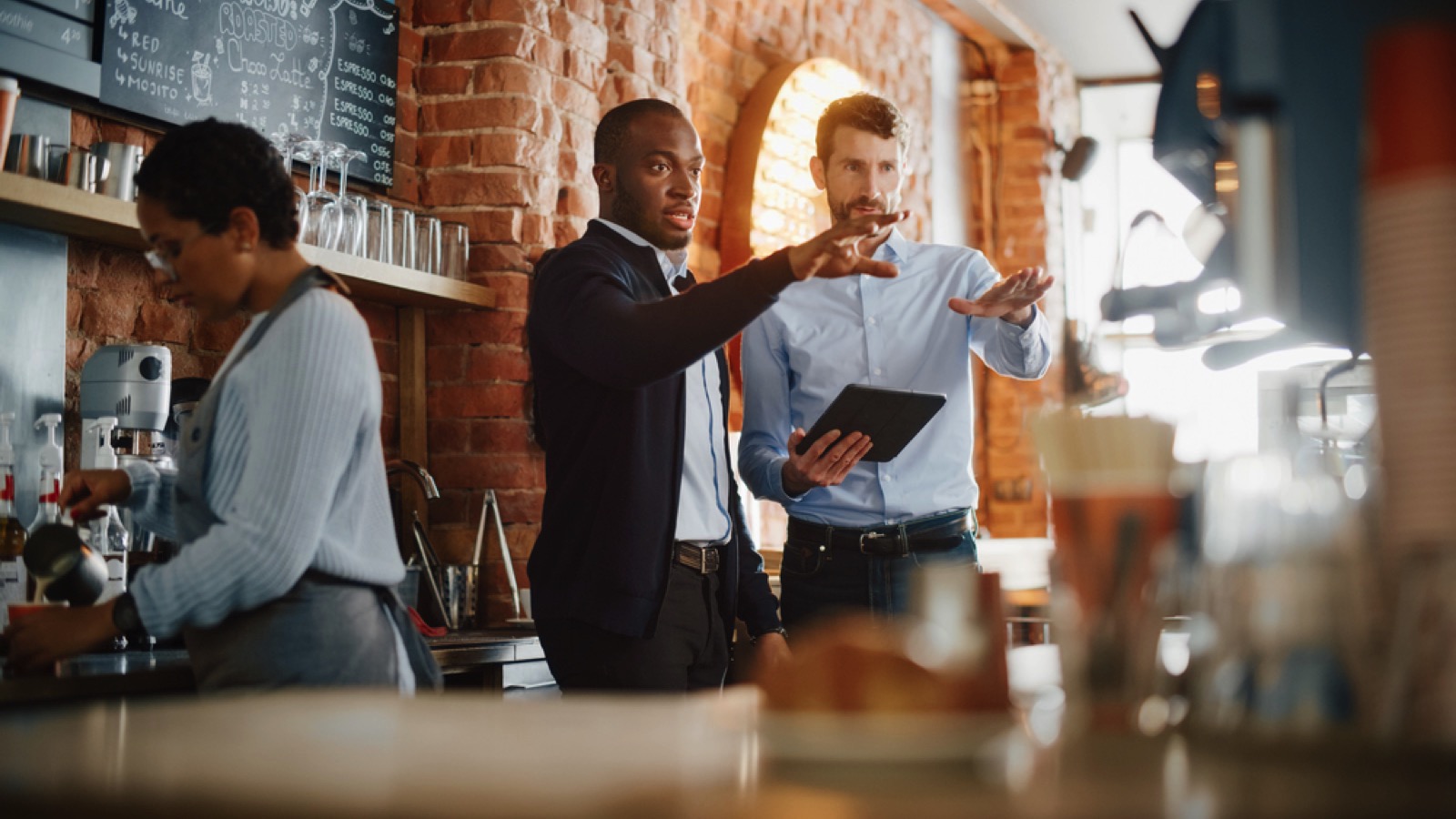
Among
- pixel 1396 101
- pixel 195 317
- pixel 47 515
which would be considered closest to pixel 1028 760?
pixel 1396 101

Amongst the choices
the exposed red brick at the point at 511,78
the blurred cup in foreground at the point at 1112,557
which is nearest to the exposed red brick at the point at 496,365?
the exposed red brick at the point at 511,78

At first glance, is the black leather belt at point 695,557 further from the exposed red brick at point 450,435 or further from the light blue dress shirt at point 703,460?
the exposed red brick at point 450,435

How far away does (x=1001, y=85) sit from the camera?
22.7 ft

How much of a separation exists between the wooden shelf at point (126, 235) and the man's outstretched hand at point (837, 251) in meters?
1.19

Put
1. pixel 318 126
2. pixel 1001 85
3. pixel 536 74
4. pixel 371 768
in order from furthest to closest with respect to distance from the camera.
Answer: pixel 1001 85, pixel 536 74, pixel 318 126, pixel 371 768

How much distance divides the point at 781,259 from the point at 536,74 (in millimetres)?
1608

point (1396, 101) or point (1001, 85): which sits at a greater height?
point (1001, 85)

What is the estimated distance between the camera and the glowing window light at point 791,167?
432cm

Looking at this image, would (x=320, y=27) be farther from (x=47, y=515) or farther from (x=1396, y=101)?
(x=1396, y=101)

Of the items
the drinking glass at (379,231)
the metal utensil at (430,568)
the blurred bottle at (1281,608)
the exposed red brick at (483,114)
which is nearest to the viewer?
the blurred bottle at (1281,608)

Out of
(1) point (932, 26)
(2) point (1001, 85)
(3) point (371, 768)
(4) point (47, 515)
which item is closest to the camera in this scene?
(3) point (371, 768)

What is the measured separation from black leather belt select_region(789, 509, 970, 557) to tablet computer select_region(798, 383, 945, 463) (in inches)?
5.3

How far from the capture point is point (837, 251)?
1.82 m

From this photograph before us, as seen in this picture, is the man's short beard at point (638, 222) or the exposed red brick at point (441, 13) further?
the exposed red brick at point (441, 13)
